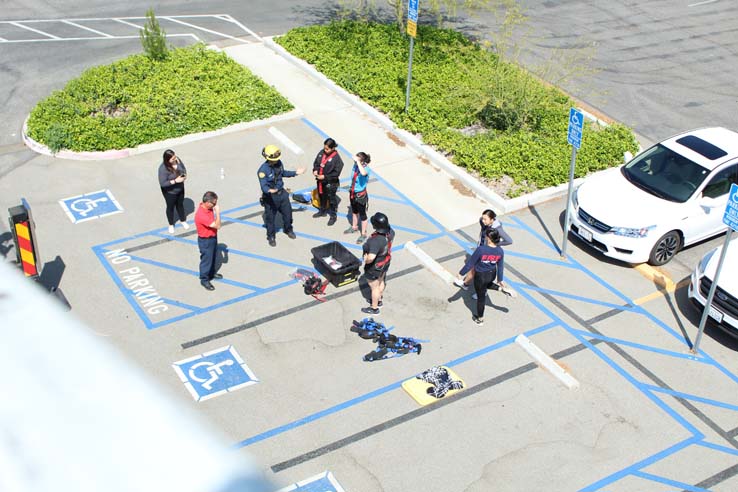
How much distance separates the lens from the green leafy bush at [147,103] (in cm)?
1578

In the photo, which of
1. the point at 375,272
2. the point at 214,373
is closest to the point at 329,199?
the point at 375,272

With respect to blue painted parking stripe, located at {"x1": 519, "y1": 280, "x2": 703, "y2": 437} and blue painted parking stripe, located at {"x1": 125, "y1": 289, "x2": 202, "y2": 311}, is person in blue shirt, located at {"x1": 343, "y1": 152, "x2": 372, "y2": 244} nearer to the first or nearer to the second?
blue painted parking stripe, located at {"x1": 519, "y1": 280, "x2": 703, "y2": 437}

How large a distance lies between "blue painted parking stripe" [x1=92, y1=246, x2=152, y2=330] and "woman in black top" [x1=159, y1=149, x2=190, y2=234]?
126cm

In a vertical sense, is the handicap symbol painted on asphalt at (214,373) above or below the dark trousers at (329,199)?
below

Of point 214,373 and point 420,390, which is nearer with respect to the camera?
point 420,390

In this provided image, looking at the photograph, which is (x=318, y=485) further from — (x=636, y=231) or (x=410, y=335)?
(x=636, y=231)

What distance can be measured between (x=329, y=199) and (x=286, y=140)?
340 centimetres

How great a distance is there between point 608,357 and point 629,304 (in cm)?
147

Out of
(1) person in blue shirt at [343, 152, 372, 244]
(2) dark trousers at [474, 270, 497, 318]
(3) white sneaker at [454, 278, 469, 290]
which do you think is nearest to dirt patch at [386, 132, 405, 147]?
(1) person in blue shirt at [343, 152, 372, 244]

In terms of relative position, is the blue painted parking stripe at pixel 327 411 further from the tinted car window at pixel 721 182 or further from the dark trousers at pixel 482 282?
the tinted car window at pixel 721 182

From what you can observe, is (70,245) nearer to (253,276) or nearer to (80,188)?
(80,188)

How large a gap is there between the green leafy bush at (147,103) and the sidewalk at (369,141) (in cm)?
80

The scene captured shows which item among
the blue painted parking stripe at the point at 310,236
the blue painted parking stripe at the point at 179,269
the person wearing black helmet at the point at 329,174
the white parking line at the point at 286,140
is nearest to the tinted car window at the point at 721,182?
the blue painted parking stripe at the point at 310,236

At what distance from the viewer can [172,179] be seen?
40.0ft
